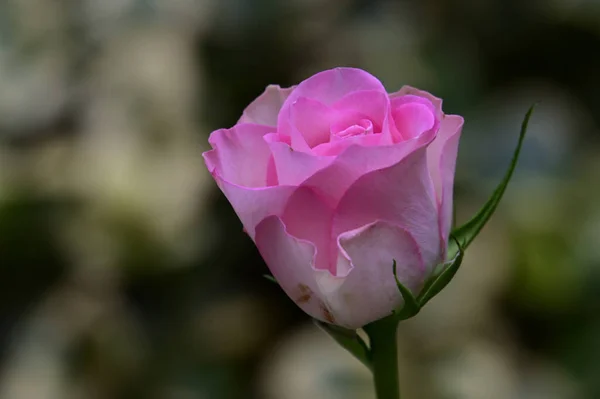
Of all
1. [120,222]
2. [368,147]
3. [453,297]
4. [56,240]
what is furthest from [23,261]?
[368,147]

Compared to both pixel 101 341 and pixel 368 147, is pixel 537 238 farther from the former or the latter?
pixel 368 147

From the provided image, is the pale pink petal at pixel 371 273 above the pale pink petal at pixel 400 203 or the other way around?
the other way around

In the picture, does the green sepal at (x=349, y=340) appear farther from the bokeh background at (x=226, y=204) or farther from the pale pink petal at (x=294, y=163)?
the bokeh background at (x=226, y=204)

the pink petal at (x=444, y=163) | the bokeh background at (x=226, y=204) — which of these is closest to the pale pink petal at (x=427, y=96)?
the pink petal at (x=444, y=163)

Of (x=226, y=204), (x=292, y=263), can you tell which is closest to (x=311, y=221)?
(x=292, y=263)

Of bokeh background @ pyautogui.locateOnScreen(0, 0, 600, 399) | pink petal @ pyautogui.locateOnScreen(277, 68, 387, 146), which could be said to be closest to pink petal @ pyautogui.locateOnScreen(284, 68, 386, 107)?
pink petal @ pyautogui.locateOnScreen(277, 68, 387, 146)

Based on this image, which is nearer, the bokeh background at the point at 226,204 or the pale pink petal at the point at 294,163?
the pale pink petal at the point at 294,163

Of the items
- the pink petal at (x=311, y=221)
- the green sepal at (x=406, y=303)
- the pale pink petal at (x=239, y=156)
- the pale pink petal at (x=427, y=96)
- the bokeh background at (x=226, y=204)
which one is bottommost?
the bokeh background at (x=226, y=204)
